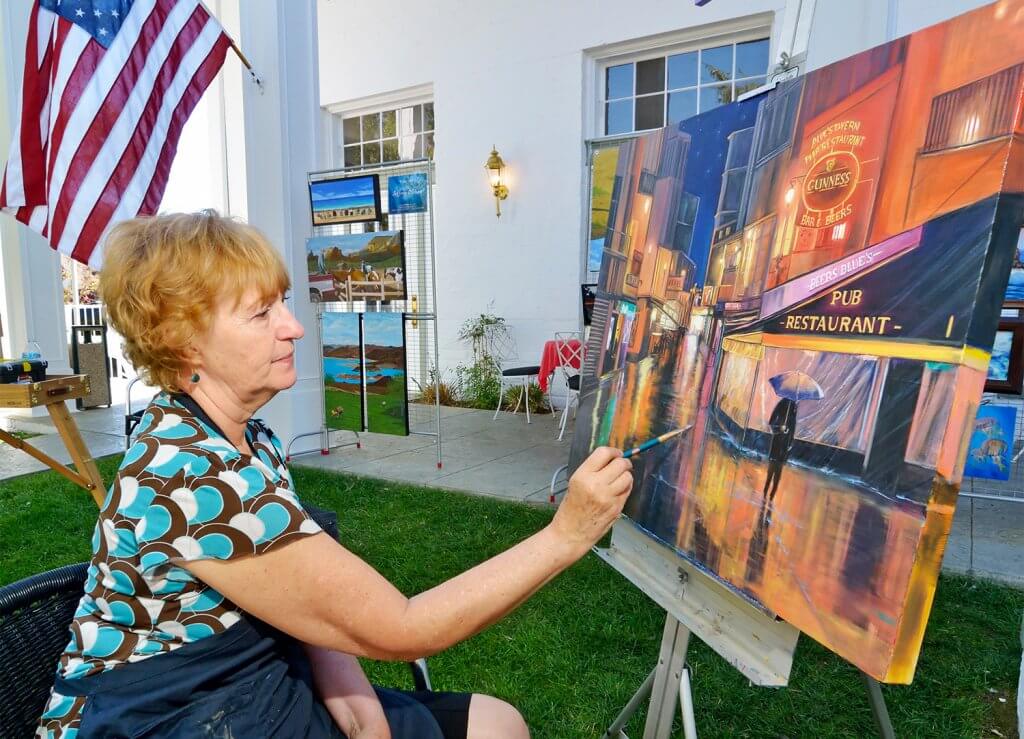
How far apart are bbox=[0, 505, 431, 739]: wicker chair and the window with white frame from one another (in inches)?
255

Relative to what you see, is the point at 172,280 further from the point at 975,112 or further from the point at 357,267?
the point at 357,267

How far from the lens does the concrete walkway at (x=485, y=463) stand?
3.24m

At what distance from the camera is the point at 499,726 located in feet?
4.08

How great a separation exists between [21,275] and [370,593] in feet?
24.7

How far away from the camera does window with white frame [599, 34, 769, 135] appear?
630cm

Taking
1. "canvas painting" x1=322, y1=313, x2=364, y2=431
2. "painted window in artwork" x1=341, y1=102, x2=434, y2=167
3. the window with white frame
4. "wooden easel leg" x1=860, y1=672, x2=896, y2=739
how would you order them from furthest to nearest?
"painted window in artwork" x1=341, y1=102, x2=434, y2=167 < the window with white frame < "canvas painting" x1=322, y1=313, x2=364, y2=431 < "wooden easel leg" x1=860, y1=672, x2=896, y2=739

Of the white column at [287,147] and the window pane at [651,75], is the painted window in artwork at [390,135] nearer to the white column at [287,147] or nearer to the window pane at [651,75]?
the window pane at [651,75]

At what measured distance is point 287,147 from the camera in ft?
16.6

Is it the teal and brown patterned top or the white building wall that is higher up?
the white building wall

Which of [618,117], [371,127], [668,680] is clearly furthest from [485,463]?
[371,127]

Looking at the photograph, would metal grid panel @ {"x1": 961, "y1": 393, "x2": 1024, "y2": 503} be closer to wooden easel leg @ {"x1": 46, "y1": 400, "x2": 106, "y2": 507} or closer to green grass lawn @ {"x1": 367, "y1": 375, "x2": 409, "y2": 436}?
green grass lawn @ {"x1": 367, "y1": 375, "x2": 409, "y2": 436}

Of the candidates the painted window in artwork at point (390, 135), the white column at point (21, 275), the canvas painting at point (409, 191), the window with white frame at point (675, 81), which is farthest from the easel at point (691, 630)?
the painted window in artwork at point (390, 135)

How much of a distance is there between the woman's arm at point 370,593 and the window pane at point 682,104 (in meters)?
6.53

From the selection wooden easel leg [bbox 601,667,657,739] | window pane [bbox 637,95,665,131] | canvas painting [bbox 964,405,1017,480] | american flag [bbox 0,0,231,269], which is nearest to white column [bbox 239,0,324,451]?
american flag [bbox 0,0,231,269]
